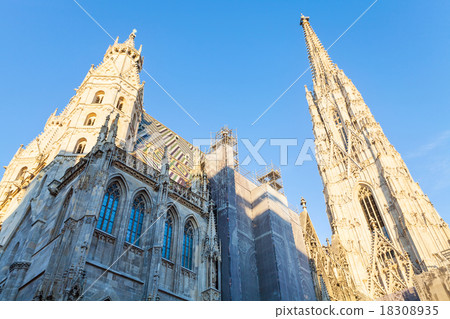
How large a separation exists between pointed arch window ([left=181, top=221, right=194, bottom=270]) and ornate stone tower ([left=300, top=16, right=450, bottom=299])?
1856 cm

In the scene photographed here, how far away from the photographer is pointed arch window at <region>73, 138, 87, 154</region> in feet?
61.5

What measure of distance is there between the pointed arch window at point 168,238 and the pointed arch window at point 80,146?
6201 millimetres

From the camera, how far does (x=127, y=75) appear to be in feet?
80.6

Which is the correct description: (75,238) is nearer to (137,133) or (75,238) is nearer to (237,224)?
(237,224)

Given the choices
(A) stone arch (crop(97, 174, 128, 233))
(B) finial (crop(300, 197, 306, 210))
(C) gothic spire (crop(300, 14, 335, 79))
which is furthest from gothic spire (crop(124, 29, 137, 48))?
(C) gothic spire (crop(300, 14, 335, 79))

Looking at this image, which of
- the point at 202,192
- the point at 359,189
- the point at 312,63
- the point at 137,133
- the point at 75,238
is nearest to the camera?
the point at 75,238

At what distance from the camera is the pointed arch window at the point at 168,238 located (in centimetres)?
1576

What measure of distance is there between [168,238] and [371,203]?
25262 mm

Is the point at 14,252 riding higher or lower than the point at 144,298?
higher

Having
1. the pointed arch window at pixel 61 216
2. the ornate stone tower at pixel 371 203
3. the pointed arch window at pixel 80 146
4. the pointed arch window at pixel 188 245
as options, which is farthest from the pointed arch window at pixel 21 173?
the ornate stone tower at pixel 371 203

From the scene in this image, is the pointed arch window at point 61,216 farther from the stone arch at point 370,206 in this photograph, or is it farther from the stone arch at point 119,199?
the stone arch at point 370,206

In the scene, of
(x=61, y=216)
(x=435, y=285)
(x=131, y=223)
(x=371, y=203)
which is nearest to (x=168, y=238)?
(x=131, y=223)
